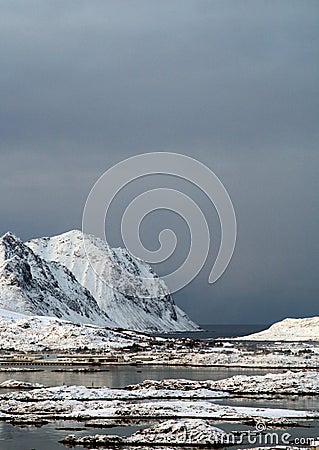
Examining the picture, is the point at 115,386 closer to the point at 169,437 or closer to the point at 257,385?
the point at 257,385

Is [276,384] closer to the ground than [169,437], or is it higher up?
higher up

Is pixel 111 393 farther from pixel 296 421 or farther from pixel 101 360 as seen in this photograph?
pixel 101 360

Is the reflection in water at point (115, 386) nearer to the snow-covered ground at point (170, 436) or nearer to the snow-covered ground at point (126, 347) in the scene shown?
the snow-covered ground at point (170, 436)

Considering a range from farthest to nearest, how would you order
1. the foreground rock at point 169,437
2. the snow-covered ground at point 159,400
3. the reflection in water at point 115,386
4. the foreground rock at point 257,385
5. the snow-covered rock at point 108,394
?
the foreground rock at point 257,385 → the snow-covered rock at point 108,394 → the snow-covered ground at point 159,400 → the reflection in water at point 115,386 → the foreground rock at point 169,437

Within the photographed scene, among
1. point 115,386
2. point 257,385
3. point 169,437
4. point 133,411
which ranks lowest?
point 169,437

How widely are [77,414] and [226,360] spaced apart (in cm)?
6492

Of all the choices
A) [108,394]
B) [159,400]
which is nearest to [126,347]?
[108,394]

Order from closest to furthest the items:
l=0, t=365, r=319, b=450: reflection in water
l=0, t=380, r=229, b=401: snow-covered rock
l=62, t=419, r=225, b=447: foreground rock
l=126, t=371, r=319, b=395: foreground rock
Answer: l=62, t=419, r=225, b=447: foreground rock, l=0, t=365, r=319, b=450: reflection in water, l=0, t=380, r=229, b=401: snow-covered rock, l=126, t=371, r=319, b=395: foreground rock

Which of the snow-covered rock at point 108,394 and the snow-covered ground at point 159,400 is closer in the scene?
the snow-covered ground at point 159,400

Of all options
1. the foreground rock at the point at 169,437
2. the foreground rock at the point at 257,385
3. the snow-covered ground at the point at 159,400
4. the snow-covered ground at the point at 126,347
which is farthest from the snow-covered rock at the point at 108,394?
the snow-covered ground at the point at 126,347

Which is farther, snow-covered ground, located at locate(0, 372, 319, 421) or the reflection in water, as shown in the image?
snow-covered ground, located at locate(0, 372, 319, 421)

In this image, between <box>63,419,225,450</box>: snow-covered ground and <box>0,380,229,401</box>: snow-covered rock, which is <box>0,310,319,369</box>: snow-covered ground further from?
<box>63,419,225,450</box>: snow-covered ground

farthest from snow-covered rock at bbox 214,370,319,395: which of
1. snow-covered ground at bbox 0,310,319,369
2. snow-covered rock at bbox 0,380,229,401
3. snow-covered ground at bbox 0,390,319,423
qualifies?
snow-covered ground at bbox 0,310,319,369

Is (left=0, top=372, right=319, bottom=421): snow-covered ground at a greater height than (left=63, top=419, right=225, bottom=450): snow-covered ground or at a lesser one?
greater
